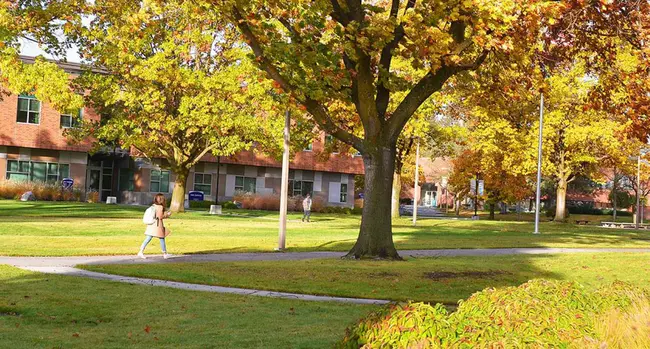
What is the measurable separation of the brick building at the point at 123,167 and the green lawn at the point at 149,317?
1421 inches

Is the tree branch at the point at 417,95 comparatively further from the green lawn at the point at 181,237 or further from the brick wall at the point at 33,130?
the brick wall at the point at 33,130

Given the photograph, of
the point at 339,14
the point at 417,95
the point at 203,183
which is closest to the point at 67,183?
the point at 203,183

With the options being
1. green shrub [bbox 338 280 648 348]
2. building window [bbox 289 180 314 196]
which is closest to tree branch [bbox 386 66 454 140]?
green shrub [bbox 338 280 648 348]

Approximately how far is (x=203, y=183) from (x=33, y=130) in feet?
49.8

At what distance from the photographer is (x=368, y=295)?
53.2ft

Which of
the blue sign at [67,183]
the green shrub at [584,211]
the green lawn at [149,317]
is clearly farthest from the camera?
the green shrub at [584,211]

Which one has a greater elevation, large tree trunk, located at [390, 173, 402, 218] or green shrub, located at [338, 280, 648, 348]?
large tree trunk, located at [390, 173, 402, 218]

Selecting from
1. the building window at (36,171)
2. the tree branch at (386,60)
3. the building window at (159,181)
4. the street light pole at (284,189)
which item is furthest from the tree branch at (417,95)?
the building window at (159,181)

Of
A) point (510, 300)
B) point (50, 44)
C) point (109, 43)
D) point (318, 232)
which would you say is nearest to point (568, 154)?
point (318, 232)

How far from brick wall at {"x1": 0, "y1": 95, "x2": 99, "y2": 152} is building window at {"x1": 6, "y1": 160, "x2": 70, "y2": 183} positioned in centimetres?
159

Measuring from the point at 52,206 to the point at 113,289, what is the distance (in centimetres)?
3552

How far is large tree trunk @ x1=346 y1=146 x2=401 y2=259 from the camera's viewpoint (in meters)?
23.2

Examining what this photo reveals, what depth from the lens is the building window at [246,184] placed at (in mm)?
72938

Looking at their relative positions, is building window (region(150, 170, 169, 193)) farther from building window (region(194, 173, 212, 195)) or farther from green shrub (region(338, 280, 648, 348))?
green shrub (region(338, 280, 648, 348))
